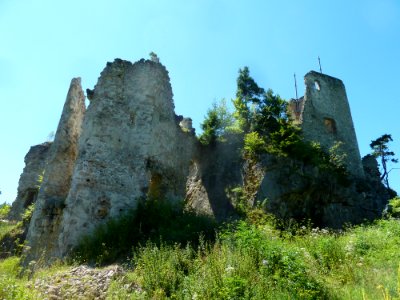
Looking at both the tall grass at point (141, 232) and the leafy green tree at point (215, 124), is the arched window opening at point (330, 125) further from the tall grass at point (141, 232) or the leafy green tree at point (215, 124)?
the tall grass at point (141, 232)

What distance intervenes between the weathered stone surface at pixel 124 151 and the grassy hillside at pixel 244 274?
287cm

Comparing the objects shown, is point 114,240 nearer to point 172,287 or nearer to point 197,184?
point 172,287

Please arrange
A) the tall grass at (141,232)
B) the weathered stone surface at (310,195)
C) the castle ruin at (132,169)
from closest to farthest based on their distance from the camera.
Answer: the tall grass at (141,232)
the castle ruin at (132,169)
the weathered stone surface at (310,195)

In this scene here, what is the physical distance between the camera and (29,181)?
2306 cm

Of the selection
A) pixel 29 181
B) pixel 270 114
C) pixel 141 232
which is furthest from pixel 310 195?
pixel 29 181

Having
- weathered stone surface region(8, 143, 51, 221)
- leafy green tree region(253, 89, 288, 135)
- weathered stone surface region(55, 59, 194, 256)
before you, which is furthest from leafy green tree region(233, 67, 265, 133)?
weathered stone surface region(8, 143, 51, 221)

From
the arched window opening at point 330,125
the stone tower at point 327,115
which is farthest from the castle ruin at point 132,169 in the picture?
the arched window opening at point 330,125

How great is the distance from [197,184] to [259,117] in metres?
4.10

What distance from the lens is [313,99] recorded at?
63.9ft

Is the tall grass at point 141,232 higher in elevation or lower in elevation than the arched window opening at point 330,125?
lower

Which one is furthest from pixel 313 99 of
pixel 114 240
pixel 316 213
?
pixel 114 240

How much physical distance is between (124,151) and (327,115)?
11.4 m

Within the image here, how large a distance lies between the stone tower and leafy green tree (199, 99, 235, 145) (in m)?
3.17

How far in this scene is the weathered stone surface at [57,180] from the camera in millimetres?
12430
